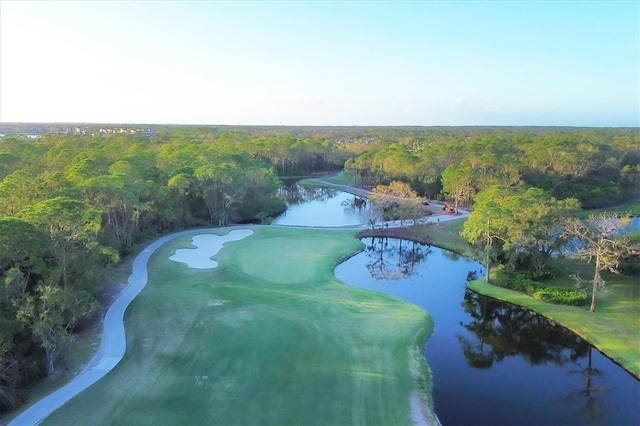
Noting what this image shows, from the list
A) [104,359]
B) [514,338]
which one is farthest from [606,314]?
[104,359]

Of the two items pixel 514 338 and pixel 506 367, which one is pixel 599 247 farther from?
pixel 506 367

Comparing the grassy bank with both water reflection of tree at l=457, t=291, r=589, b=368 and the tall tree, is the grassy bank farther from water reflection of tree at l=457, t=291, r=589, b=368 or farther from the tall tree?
the tall tree

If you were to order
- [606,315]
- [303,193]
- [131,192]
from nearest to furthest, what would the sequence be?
[606,315] → [131,192] → [303,193]

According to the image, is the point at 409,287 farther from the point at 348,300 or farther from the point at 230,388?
the point at 230,388

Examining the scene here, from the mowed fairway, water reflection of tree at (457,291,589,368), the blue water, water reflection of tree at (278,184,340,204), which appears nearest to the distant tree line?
the mowed fairway

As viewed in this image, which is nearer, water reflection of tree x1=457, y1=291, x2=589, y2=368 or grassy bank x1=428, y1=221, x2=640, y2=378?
grassy bank x1=428, y1=221, x2=640, y2=378
